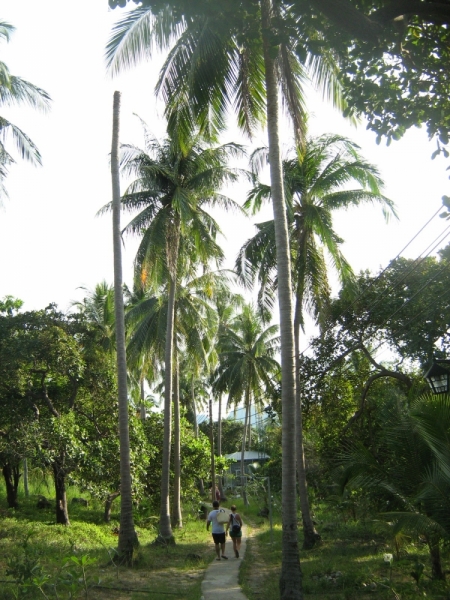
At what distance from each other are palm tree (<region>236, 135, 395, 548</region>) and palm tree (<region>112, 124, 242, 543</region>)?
2.22 m

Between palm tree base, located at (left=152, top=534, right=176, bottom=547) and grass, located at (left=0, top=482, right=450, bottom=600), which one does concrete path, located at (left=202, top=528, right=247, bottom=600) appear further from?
palm tree base, located at (left=152, top=534, right=176, bottom=547)

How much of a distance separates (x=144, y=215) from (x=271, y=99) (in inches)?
366

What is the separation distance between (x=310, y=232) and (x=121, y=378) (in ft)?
22.9

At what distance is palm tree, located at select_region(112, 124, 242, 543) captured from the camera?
19.8 meters

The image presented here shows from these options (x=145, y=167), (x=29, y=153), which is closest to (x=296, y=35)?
(x=29, y=153)

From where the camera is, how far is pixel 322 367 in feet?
62.5

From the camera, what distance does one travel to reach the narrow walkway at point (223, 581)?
10359 mm

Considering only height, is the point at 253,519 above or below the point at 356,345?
below

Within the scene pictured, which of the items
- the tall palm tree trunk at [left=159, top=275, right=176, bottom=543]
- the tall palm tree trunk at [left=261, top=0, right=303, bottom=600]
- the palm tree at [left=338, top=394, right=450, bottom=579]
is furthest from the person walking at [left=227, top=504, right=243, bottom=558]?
the tall palm tree trunk at [left=261, top=0, right=303, bottom=600]

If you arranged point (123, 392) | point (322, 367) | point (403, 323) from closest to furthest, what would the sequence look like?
point (123, 392) → point (403, 323) → point (322, 367)

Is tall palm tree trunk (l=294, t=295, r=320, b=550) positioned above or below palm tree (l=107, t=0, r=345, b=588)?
below

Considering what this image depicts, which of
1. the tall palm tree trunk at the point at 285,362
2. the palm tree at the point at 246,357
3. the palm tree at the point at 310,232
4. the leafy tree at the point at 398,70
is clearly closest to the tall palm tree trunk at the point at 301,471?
the palm tree at the point at 310,232

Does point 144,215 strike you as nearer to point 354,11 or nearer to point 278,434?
point 354,11

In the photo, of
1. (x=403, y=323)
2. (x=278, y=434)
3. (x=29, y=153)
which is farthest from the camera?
(x=278, y=434)
